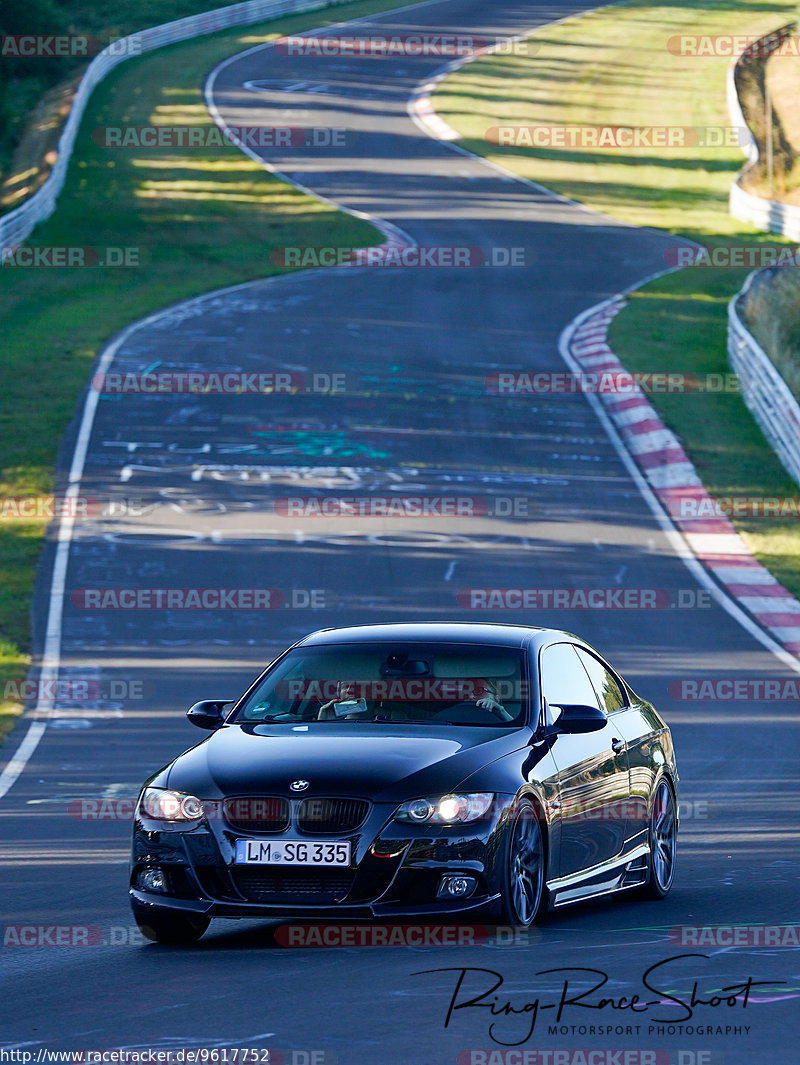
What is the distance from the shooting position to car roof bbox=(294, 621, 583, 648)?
8305 mm

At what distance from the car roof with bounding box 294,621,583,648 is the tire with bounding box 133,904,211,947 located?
156 centimetres

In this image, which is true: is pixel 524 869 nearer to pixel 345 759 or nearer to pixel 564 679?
pixel 345 759

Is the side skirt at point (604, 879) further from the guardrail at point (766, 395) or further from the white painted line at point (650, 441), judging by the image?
the white painted line at point (650, 441)

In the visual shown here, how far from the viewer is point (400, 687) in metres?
8.09

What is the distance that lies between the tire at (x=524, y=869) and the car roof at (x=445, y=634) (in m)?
1.08

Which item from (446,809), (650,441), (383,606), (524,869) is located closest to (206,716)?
(446,809)

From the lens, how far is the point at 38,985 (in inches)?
263

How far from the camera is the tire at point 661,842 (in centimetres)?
872

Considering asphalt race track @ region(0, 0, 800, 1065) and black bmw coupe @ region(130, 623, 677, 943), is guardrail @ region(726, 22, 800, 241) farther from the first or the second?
black bmw coupe @ region(130, 623, 677, 943)

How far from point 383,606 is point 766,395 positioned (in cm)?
1008

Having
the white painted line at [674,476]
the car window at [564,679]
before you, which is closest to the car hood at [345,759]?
the car window at [564,679]

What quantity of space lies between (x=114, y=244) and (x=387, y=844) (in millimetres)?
34826

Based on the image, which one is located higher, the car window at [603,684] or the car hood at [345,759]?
the car hood at [345,759]

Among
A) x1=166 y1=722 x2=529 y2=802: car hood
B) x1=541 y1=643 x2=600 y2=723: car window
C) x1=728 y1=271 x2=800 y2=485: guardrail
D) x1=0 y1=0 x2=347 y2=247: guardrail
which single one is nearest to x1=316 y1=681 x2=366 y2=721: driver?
x1=166 y1=722 x2=529 y2=802: car hood
